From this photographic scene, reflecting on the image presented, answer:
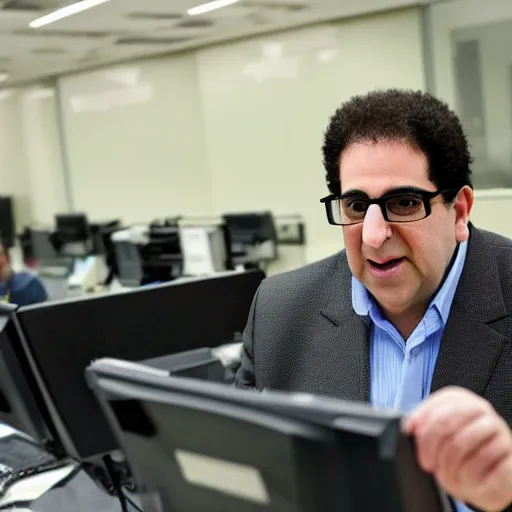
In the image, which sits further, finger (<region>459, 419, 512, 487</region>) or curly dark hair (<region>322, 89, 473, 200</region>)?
curly dark hair (<region>322, 89, 473, 200</region>)

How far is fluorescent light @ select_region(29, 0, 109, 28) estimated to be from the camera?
5.45 meters

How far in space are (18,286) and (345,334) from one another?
2.36 metres

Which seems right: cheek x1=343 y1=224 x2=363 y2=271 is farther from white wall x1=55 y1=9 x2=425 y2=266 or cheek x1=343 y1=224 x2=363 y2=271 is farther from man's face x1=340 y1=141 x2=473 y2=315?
white wall x1=55 y1=9 x2=425 y2=266

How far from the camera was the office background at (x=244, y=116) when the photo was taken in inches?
241

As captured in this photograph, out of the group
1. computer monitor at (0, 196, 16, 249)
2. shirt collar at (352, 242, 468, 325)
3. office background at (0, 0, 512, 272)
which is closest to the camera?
shirt collar at (352, 242, 468, 325)

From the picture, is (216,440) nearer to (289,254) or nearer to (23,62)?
(289,254)

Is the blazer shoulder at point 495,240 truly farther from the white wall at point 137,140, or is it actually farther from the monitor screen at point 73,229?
the white wall at point 137,140

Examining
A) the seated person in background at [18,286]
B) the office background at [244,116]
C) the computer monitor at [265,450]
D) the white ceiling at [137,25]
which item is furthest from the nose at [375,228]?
→ the white ceiling at [137,25]

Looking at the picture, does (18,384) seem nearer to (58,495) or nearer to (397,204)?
(58,495)

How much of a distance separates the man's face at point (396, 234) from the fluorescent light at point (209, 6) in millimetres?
4828

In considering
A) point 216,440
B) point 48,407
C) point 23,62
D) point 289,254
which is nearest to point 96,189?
point 23,62

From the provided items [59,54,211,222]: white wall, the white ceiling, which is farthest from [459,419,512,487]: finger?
[59,54,211,222]: white wall

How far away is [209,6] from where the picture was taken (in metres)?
5.90

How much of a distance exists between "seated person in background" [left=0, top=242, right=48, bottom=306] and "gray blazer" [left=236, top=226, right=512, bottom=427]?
2.09 m
